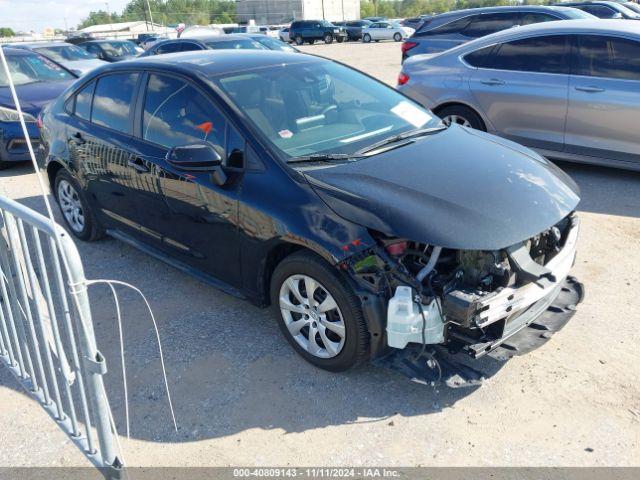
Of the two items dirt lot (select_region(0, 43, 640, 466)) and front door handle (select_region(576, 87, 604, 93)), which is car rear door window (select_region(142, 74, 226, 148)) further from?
front door handle (select_region(576, 87, 604, 93))

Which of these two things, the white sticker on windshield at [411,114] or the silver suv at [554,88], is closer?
the white sticker on windshield at [411,114]

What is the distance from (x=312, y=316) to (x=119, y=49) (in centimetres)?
1690

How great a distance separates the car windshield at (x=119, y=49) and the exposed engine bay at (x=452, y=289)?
16.4 metres

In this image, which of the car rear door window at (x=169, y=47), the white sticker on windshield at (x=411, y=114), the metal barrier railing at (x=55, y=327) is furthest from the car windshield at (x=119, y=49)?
the metal barrier railing at (x=55, y=327)

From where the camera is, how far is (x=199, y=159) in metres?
3.33

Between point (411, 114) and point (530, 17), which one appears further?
point (530, 17)

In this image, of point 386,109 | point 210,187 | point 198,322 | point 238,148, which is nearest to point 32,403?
point 198,322

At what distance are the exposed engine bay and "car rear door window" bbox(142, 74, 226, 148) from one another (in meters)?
1.37

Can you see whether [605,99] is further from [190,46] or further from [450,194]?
[190,46]

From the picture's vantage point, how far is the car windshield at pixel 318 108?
351 centimetres

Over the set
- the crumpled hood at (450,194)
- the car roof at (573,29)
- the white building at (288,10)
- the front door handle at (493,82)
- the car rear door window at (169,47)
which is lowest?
the crumpled hood at (450,194)

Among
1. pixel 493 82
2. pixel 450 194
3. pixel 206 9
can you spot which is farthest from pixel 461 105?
pixel 206 9

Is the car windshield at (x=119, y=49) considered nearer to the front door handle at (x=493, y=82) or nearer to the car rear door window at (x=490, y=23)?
the car rear door window at (x=490, y=23)

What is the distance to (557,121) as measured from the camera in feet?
20.7
